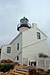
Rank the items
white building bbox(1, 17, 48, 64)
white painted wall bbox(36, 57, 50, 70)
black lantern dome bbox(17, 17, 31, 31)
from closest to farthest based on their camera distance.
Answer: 1. white painted wall bbox(36, 57, 50, 70)
2. white building bbox(1, 17, 48, 64)
3. black lantern dome bbox(17, 17, 31, 31)

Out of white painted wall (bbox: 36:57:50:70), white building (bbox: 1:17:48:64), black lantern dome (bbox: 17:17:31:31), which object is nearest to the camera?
white painted wall (bbox: 36:57:50:70)

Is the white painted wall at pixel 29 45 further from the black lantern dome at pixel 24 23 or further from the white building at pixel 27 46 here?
the black lantern dome at pixel 24 23

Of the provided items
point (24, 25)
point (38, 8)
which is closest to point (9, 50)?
point (24, 25)

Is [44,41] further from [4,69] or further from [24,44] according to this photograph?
[4,69]

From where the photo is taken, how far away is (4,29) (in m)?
26.3

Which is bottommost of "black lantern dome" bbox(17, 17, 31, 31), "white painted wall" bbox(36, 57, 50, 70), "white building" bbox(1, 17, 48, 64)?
"white painted wall" bbox(36, 57, 50, 70)

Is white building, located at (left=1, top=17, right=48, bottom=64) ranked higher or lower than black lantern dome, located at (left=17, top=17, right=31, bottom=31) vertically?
lower

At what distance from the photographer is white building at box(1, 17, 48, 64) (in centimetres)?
2144

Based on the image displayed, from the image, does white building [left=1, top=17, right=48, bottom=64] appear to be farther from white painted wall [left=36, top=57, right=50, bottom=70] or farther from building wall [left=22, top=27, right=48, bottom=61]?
white painted wall [left=36, top=57, right=50, bottom=70]

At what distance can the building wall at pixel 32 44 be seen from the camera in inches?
846

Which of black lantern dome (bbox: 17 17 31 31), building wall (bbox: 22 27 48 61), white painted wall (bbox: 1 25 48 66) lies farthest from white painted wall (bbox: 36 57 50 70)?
black lantern dome (bbox: 17 17 31 31)

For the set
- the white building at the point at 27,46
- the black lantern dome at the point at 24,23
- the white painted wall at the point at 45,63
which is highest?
the black lantern dome at the point at 24,23

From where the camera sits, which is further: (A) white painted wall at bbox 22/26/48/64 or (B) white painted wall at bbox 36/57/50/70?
(A) white painted wall at bbox 22/26/48/64

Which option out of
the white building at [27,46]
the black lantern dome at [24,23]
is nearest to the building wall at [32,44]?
the white building at [27,46]
